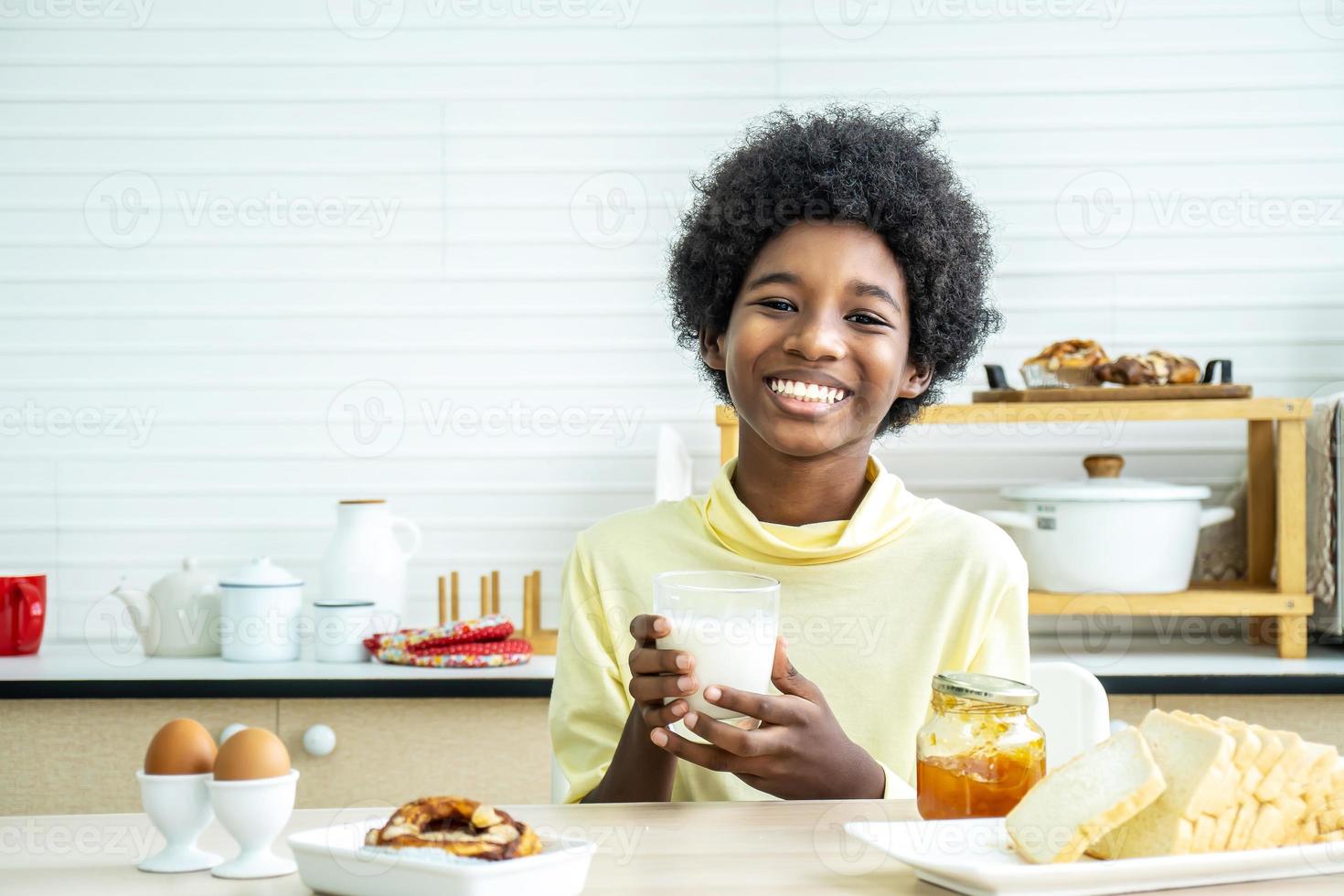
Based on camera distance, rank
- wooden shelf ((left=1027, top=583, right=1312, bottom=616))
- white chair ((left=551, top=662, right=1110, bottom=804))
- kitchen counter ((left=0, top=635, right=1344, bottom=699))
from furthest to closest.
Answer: wooden shelf ((left=1027, top=583, right=1312, bottom=616)) < kitchen counter ((left=0, top=635, right=1344, bottom=699)) < white chair ((left=551, top=662, right=1110, bottom=804))

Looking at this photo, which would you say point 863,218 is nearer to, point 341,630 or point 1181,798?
point 1181,798

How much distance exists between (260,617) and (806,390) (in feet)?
4.82

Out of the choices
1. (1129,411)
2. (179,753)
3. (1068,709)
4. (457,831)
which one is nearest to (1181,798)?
(457,831)

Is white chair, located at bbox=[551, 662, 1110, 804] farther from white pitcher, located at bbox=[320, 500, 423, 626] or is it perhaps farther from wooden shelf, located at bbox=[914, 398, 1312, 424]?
white pitcher, located at bbox=[320, 500, 423, 626]

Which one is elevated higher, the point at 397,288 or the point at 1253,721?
the point at 397,288

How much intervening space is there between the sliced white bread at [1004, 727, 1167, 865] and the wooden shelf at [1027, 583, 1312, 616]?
156 centimetres

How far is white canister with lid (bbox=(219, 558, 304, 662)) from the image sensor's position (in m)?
2.42

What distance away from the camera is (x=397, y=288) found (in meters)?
2.84

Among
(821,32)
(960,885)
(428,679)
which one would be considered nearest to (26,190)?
(428,679)

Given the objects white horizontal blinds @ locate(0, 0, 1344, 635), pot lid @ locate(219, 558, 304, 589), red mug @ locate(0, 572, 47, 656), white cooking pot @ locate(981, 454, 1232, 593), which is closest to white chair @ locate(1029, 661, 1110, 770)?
white cooking pot @ locate(981, 454, 1232, 593)

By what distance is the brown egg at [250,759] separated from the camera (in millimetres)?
839

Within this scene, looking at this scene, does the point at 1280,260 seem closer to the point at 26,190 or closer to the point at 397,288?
the point at 397,288

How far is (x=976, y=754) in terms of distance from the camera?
3.08ft

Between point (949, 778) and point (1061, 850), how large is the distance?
144 millimetres
